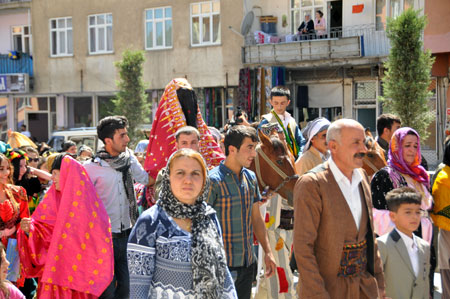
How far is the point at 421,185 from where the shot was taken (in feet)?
19.2

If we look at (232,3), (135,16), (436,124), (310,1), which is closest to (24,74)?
(135,16)

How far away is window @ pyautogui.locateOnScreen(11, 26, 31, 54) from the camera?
31.5 metres

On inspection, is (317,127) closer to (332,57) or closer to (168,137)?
(168,137)

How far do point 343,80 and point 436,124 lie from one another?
3.93 m

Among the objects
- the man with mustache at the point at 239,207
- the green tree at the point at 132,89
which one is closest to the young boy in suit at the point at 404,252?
the man with mustache at the point at 239,207

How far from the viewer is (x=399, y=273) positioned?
4.97m

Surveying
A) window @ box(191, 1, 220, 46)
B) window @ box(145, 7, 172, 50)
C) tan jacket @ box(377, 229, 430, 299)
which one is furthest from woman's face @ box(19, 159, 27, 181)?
window @ box(145, 7, 172, 50)

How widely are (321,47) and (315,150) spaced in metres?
17.1

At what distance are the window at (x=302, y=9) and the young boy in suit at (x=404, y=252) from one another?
20.4 metres

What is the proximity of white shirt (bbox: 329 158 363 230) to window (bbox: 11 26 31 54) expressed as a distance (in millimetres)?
29747

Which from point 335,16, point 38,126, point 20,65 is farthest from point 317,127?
point 38,126

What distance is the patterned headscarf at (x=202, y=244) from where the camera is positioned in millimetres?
3420

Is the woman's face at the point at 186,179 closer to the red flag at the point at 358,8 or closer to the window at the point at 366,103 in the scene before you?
the window at the point at 366,103

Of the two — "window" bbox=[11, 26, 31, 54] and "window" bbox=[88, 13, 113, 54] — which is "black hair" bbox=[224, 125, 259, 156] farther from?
"window" bbox=[11, 26, 31, 54]
